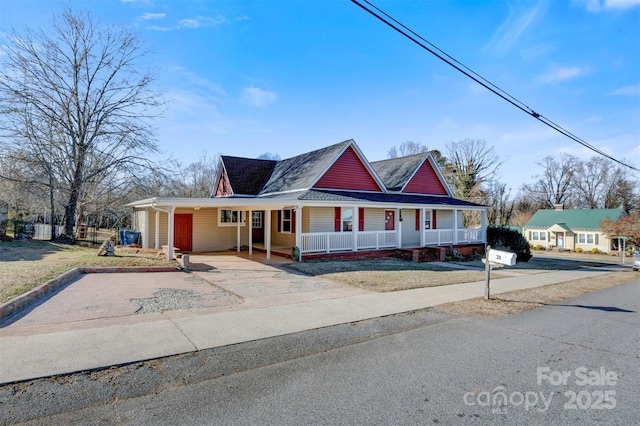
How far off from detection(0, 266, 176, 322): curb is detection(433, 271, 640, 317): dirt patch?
8445 millimetres

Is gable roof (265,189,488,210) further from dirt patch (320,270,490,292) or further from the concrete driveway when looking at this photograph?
the concrete driveway

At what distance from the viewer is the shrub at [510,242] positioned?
21.3 m

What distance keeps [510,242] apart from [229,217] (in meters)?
18.2

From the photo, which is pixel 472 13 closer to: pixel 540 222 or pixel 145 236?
pixel 145 236

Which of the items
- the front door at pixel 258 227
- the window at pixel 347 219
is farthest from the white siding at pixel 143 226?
the window at pixel 347 219

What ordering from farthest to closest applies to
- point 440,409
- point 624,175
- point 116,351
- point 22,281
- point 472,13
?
point 624,175 < point 472,13 < point 22,281 < point 116,351 < point 440,409

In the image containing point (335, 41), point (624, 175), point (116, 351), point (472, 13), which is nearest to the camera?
point (116, 351)

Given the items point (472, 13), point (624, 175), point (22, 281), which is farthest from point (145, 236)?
point (624, 175)

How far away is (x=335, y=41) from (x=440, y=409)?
1191cm

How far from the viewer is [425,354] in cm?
499

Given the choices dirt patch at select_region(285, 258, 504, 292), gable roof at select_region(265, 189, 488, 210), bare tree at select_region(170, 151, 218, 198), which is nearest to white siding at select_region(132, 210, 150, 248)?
gable roof at select_region(265, 189, 488, 210)

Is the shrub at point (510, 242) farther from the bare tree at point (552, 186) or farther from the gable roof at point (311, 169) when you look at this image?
the bare tree at point (552, 186)

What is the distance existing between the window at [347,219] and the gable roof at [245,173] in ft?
21.9

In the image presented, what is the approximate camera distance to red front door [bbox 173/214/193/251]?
17969 mm
